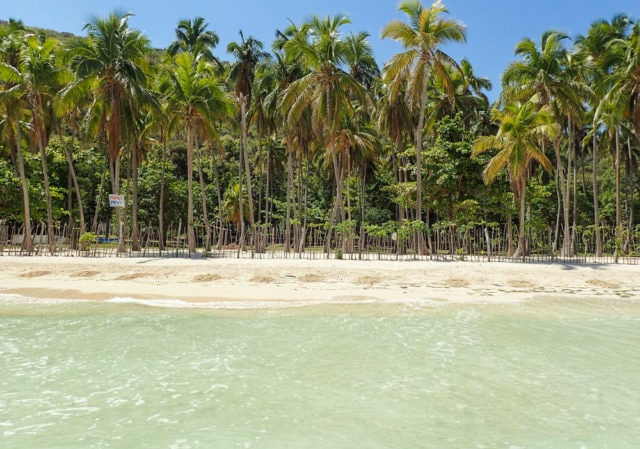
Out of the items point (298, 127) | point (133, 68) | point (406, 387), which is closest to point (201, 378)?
point (406, 387)

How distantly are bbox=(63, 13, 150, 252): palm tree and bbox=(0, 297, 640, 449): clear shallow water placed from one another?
14.5m

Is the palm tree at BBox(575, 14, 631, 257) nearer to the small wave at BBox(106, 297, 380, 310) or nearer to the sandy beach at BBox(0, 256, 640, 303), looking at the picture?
the sandy beach at BBox(0, 256, 640, 303)

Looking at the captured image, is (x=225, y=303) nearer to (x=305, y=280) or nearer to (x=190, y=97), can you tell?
(x=305, y=280)

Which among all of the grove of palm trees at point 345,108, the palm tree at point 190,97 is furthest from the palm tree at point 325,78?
the palm tree at point 190,97

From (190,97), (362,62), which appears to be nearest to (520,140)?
(362,62)

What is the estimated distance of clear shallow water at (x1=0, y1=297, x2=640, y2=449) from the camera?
4465mm

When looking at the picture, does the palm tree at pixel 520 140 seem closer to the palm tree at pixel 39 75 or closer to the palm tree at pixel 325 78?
the palm tree at pixel 325 78

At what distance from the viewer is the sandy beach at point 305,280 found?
13.5 m

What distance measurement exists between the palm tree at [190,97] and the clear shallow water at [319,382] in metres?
15.5

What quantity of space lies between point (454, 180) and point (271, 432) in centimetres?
2152

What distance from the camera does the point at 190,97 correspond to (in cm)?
2327

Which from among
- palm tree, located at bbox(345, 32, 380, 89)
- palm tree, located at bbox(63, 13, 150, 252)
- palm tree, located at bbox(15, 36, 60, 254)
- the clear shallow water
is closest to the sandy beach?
the clear shallow water

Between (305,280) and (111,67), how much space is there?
15.4 metres

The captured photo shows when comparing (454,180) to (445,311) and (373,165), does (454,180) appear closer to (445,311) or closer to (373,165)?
(373,165)
